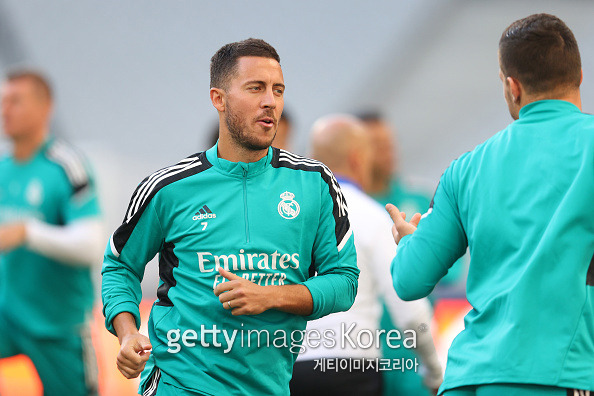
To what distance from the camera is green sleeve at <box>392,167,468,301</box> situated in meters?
2.44

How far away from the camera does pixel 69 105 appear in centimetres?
1229

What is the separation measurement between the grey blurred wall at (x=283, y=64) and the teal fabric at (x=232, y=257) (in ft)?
29.2

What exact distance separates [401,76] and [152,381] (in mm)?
10834

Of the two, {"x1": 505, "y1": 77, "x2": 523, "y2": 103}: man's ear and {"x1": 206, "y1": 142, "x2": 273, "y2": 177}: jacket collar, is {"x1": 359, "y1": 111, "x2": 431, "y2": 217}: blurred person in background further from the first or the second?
{"x1": 505, "y1": 77, "x2": 523, "y2": 103}: man's ear

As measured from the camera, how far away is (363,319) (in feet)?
12.0

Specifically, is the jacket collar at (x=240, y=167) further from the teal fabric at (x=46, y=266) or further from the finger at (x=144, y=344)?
the teal fabric at (x=46, y=266)

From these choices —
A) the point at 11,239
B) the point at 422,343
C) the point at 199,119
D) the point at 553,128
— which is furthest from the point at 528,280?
the point at 199,119

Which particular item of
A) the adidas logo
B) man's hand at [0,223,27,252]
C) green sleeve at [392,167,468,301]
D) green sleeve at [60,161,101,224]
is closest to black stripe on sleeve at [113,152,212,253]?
the adidas logo

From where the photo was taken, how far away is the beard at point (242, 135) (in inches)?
108

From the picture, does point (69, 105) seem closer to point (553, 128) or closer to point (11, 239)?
point (11, 239)

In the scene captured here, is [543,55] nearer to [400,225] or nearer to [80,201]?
[400,225]

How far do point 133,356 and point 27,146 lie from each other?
3.15 m

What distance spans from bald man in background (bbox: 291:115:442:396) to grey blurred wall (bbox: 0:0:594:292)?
26.0ft

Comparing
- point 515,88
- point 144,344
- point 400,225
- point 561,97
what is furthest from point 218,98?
point 561,97
